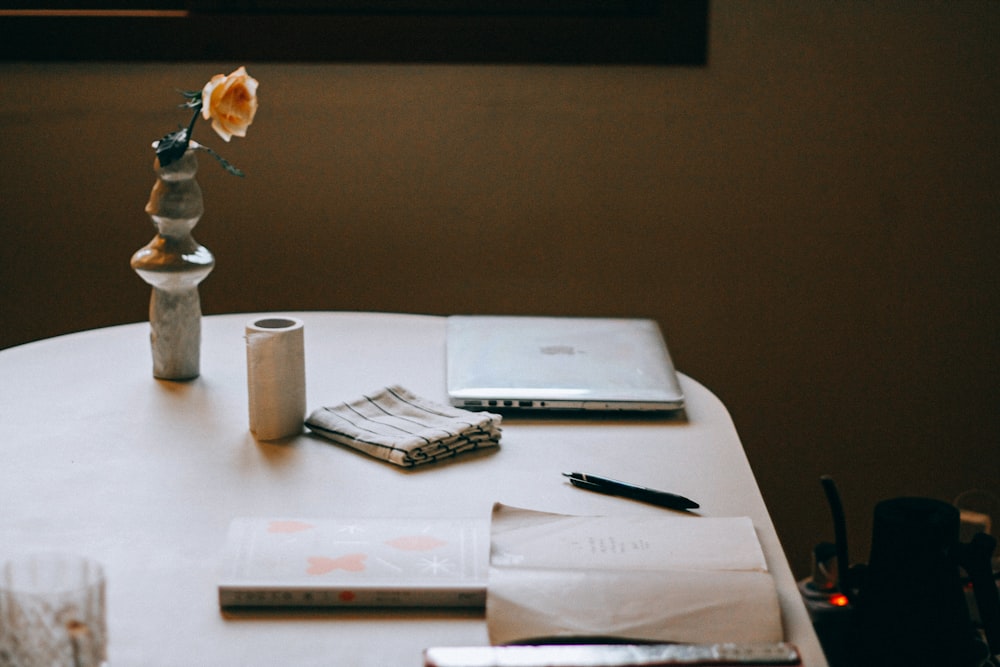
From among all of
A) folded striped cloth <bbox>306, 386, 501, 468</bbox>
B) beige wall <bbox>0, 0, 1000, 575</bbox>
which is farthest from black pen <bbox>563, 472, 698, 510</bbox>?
beige wall <bbox>0, 0, 1000, 575</bbox>

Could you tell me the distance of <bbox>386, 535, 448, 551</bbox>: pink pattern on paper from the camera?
32.0 inches

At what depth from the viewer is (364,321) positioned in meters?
1.49

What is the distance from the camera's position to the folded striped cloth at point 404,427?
40.0 inches

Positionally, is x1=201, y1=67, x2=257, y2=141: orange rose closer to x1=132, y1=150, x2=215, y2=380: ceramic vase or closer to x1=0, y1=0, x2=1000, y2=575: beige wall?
x1=132, y1=150, x2=215, y2=380: ceramic vase

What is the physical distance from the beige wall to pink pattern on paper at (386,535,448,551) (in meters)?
1.17

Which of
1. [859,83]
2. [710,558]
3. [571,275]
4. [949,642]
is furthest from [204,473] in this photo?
[859,83]

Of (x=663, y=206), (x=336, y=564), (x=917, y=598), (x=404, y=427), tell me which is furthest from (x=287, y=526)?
(x=663, y=206)

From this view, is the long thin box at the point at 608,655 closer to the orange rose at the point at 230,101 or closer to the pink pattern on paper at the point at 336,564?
the pink pattern on paper at the point at 336,564

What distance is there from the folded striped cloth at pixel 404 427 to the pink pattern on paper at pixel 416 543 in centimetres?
18

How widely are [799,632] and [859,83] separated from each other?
1.40 m

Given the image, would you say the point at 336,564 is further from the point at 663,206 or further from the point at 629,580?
the point at 663,206

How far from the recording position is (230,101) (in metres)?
1.11

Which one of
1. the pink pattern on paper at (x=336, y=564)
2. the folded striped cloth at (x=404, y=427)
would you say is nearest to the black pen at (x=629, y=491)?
the folded striped cloth at (x=404, y=427)

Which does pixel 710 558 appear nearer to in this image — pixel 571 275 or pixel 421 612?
pixel 421 612
